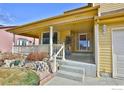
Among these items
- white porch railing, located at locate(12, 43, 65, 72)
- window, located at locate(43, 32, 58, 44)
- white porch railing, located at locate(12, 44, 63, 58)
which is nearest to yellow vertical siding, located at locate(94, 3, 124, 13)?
white porch railing, located at locate(12, 43, 65, 72)

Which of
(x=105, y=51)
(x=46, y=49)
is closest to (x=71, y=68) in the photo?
(x=105, y=51)

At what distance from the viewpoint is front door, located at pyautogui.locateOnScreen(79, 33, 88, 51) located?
12941 mm

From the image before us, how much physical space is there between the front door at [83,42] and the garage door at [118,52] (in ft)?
18.3

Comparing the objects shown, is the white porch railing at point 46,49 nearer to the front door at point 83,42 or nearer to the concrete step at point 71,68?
the concrete step at point 71,68

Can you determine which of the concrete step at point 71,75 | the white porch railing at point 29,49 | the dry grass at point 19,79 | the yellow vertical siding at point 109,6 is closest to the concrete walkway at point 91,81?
the concrete step at point 71,75

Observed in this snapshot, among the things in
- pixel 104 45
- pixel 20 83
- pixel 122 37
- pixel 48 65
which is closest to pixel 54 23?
pixel 48 65

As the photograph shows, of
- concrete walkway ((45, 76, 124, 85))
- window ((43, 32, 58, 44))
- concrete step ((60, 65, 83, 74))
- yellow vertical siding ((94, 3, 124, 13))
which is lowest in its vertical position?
concrete walkway ((45, 76, 124, 85))

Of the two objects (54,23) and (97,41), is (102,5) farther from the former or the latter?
(54,23)

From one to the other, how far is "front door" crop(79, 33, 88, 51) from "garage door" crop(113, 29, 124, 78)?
5.57 meters

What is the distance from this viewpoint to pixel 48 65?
28.0ft

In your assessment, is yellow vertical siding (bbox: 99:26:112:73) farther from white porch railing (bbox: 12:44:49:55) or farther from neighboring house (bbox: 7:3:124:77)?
white porch railing (bbox: 12:44:49:55)

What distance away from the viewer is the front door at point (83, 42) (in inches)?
509
